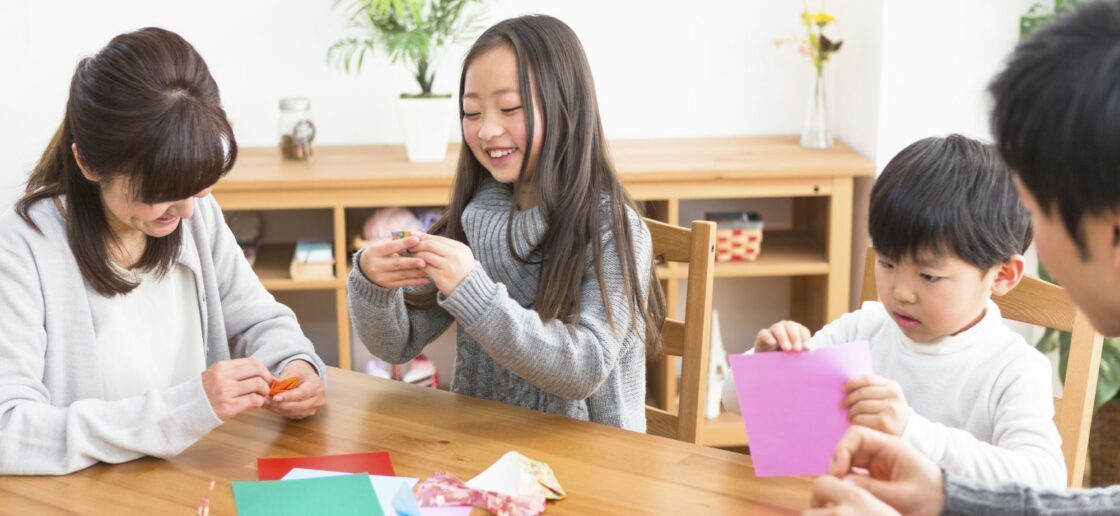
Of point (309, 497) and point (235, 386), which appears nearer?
point (309, 497)

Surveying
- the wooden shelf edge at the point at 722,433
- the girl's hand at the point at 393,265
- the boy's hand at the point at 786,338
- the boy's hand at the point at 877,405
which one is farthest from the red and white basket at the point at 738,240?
the boy's hand at the point at 877,405

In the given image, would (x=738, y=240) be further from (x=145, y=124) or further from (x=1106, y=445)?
(x=145, y=124)

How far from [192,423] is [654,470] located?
1.86ft

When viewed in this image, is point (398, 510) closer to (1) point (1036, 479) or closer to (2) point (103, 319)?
(2) point (103, 319)

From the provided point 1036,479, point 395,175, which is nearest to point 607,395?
point 1036,479

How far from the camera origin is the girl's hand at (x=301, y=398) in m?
1.56

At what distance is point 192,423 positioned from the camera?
145 cm

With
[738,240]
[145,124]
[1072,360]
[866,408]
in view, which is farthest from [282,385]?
[738,240]

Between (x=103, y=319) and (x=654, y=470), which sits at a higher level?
(x=103, y=319)

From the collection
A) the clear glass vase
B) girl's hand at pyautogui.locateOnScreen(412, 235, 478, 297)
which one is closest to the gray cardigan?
girl's hand at pyautogui.locateOnScreen(412, 235, 478, 297)

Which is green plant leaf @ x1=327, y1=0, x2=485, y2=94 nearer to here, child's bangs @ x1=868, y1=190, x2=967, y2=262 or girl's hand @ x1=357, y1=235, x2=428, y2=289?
girl's hand @ x1=357, y1=235, x2=428, y2=289

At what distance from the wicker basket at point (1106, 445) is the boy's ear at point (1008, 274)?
176cm

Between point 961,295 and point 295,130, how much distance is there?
208 cm

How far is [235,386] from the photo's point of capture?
1476 mm
